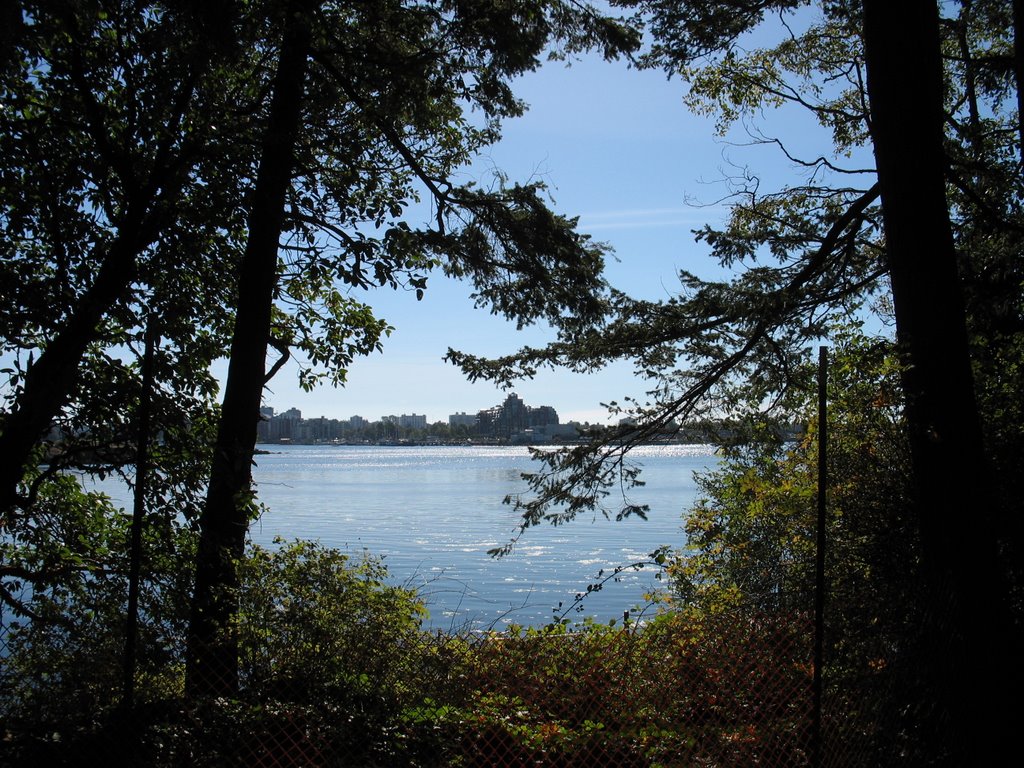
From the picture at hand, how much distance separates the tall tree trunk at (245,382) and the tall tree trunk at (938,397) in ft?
14.2

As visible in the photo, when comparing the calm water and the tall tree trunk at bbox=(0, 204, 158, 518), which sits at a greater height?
the tall tree trunk at bbox=(0, 204, 158, 518)

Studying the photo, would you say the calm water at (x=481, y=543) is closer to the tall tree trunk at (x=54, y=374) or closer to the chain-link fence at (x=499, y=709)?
the chain-link fence at (x=499, y=709)

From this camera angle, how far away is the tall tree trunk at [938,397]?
16.8ft

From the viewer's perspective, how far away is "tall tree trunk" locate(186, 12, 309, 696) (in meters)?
5.82

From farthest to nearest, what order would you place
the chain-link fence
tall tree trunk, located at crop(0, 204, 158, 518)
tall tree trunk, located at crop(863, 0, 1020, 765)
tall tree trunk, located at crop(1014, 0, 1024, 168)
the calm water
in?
the calm water < tall tree trunk, located at crop(1014, 0, 1024, 168) < tall tree trunk, located at crop(0, 204, 158, 518) < tall tree trunk, located at crop(863, 0, 1020, 765) < the chain-link fence

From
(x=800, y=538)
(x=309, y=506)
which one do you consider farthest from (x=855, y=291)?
(x=309, y=506)

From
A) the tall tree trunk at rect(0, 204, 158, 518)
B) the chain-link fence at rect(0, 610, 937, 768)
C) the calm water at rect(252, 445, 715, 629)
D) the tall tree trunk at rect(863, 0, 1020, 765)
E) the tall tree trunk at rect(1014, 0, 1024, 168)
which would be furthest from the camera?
the calm water at rect(252, 445, 715, 629)

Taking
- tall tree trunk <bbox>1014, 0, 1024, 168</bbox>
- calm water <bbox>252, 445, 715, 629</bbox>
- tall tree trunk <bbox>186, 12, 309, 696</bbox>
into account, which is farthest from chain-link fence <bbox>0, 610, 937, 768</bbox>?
tall tree trunk <bbox>1014, 0, 1024, 168</bbox>

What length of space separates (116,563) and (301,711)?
194 centimetres

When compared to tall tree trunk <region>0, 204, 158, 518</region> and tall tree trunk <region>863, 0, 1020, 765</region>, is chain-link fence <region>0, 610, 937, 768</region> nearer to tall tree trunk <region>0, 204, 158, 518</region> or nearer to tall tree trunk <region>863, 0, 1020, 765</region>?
tall tree trunk <region>863, 0, 1020, 765</region>

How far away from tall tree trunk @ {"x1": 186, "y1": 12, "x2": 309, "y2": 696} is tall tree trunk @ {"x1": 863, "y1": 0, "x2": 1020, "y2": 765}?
4338 millimetres

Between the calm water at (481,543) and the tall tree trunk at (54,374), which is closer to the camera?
the tall tree trunk at (54,374)

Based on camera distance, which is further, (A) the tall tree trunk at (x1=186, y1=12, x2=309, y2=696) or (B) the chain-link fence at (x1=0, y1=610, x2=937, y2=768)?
(A) the tall tree trunk at (x1=186, y1=12, x2=309, y2=696)

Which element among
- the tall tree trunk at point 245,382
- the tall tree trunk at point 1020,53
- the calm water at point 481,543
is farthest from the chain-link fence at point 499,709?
the tall tree trunk at point 1020,53
